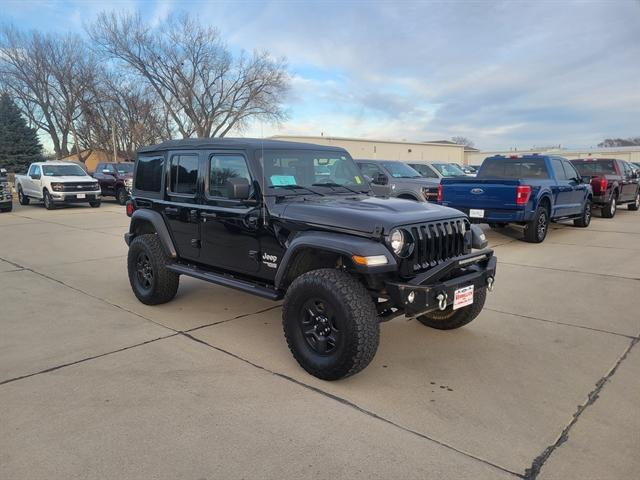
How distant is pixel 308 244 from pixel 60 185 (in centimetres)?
1616

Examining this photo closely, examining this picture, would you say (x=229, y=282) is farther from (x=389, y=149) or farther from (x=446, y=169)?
(x=389, y=149)

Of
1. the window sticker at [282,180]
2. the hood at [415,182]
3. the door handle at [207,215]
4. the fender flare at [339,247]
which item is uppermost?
the hood at [415,182]

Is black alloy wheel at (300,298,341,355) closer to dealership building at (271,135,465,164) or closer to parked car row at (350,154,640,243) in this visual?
parked car row at (350,154,640,243)

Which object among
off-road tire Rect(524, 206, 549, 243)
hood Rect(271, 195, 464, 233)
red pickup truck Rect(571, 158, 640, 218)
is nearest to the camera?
hood Rect(271, 195, 464, 233)

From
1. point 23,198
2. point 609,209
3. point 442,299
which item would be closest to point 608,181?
point 609,209

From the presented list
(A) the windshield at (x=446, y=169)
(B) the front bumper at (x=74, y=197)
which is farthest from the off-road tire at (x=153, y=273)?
(B) the front bumper at (x=74, y=197)

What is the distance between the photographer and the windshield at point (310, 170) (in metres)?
4.43

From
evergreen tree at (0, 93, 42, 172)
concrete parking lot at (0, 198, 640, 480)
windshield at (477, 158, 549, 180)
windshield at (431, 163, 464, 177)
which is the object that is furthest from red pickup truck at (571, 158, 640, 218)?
evergreen tree at (0, 93, 42, 172)

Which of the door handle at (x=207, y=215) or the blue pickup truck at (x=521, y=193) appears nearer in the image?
the door handle at (x=207, y=215)

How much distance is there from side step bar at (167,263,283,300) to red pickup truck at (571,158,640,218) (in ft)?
41.9

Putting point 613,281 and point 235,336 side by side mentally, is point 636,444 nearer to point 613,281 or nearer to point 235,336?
point 235,336

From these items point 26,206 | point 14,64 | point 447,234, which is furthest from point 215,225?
point 14,64

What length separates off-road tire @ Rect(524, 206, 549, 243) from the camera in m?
9.59

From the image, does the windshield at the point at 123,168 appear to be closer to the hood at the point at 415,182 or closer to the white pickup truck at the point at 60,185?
the white pickup truck at the point at 60,185
